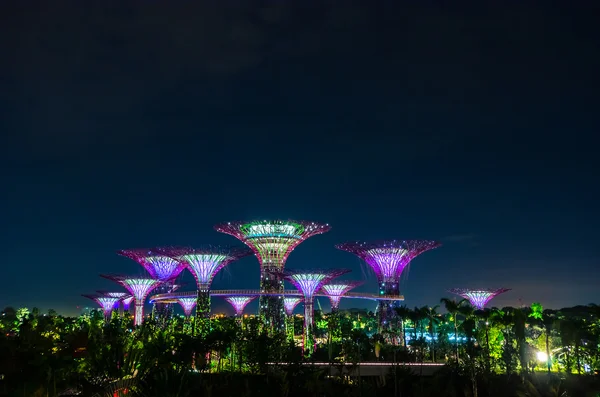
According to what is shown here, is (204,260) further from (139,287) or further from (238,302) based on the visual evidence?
(238,302)

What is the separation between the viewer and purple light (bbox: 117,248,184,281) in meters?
66.9

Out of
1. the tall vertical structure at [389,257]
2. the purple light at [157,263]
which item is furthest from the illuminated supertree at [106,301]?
the tall vertical structure at [389,257]

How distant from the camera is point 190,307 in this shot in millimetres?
76438

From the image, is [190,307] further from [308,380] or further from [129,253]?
[308,380]

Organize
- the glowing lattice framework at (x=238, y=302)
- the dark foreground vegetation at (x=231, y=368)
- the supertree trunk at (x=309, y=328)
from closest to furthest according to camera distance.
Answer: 1. the dark foreground vegetation at (x=231, y=368)
2. the supertree trunk at (x=309, y=328)
3. the glowing lattice framework at (x=238, y=302)

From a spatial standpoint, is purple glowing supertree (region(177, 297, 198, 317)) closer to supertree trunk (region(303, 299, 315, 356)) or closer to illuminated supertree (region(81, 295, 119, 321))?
supertree trunk (region(303, 299, 315, 356))

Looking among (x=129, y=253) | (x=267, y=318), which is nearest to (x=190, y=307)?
(x=129, y=253)

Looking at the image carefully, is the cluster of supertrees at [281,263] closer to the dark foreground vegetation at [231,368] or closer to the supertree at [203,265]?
the supertree at [203,265]

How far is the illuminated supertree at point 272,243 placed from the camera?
55375 mm

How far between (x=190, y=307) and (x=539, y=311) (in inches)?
1918

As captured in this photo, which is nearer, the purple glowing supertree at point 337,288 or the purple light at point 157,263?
the purple glowing supertree at point 337,288

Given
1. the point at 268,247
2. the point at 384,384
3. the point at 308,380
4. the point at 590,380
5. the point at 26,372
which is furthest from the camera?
the point at 268,247

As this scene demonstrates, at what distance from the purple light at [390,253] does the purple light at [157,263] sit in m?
25.6

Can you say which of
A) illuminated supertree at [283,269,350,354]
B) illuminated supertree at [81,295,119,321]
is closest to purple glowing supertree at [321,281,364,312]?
illuminated supertree at [283,269,350,354]
